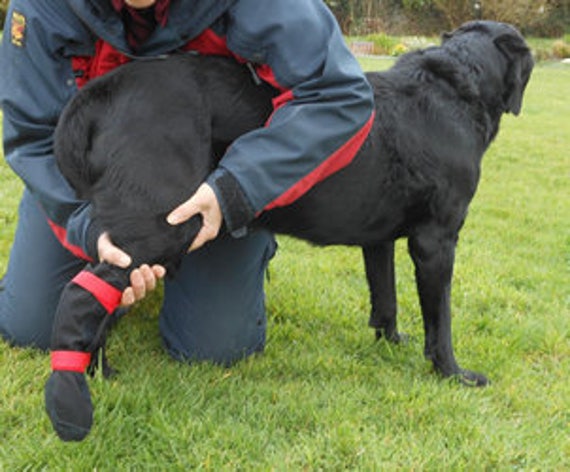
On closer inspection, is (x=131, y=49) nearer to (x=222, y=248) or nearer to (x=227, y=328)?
(x=222, y=248)

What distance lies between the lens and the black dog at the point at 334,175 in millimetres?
1957

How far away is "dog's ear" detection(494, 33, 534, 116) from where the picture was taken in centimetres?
273

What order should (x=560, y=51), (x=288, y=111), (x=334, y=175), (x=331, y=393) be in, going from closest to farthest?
(x=288, y=111) < (x=334, y=175) < (x=331, y=393) < (x=560, y=51)

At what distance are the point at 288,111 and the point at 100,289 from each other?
78 centimetres

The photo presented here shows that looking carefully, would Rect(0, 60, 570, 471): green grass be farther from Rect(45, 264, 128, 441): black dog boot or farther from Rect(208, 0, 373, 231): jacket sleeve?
Rect(208, 0, 373, 231): jacket sleeve

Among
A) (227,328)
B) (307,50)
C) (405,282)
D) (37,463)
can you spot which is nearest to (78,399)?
(37,463)

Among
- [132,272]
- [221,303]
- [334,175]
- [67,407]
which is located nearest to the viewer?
[67,407]

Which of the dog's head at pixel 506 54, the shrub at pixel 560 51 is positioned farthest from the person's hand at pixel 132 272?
the shrub at pixel 560 51

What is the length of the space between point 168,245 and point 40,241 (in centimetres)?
104

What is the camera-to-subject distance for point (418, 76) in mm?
2613

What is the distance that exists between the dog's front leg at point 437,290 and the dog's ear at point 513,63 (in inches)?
25.5

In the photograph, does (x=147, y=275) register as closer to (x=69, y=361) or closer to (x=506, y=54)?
(x=69, y=361)

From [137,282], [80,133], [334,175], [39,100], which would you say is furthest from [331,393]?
[39,100]

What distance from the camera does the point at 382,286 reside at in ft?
9.69
